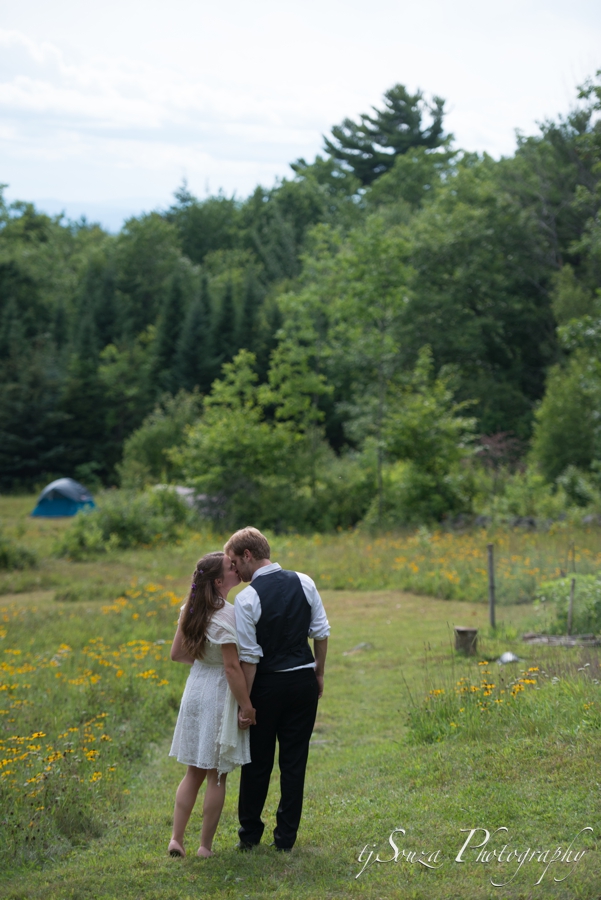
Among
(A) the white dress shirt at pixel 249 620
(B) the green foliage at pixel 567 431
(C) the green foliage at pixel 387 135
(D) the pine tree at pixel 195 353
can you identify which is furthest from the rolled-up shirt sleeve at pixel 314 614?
(C) the green foliage at pixel 387 135

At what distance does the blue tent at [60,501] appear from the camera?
3100cm

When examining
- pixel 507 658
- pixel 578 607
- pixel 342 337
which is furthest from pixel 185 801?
pixel 342 337

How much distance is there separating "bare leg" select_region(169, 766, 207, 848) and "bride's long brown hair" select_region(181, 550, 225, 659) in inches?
26.5

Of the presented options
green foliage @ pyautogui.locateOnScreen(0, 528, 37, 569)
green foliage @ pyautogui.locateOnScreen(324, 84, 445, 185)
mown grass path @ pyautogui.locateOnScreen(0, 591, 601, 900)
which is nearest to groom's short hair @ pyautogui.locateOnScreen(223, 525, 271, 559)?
mown grass path @ pyautogui.locateOnScreen(0, 591, 601, 900)

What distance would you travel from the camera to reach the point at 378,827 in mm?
4543

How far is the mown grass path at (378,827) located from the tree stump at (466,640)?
6.40ft

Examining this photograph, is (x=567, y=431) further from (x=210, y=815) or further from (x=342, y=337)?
(x=210, y=815)

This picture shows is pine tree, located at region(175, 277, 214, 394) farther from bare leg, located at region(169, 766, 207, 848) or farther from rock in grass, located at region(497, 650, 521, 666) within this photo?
bare leg, located at region(169, 766, 207, 848)

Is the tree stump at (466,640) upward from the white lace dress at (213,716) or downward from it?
downward

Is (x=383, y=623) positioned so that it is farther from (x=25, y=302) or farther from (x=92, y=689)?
(x=25, y=302)

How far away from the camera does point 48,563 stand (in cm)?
1844

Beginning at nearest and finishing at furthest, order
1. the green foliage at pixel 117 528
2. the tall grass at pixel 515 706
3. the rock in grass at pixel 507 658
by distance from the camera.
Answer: the tall grass at pixel 515 706 → the rock in grass at pixel 507 658 → the green foliage at pixel 117 528

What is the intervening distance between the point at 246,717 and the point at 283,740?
0.30m

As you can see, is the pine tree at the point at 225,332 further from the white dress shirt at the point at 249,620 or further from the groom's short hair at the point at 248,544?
the white dress shirt at the point at 249,620
